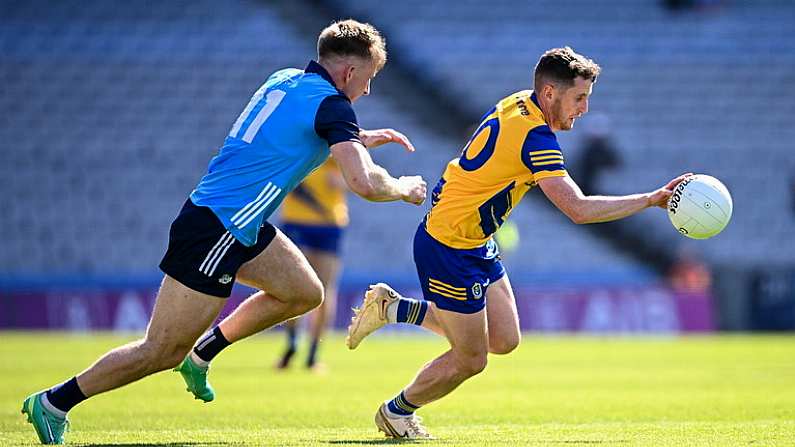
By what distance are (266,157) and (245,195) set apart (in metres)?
0.24

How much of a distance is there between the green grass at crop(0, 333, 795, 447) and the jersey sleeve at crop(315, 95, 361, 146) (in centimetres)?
172

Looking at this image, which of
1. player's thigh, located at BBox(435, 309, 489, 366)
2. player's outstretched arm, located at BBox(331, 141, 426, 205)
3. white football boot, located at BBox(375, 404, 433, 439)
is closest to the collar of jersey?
player's outstretched arm, located at BBox(331, 141, 426, 205)

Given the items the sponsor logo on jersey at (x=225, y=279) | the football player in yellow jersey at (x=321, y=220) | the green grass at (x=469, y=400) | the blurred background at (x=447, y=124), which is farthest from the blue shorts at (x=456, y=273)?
the blurred background at (x=447, y=124)

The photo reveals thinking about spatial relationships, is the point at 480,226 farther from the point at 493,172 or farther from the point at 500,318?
the point at 500,318

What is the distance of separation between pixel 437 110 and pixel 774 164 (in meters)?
7.22

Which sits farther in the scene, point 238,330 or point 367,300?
point 367,300

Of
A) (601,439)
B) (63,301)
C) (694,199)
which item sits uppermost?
(694,199)

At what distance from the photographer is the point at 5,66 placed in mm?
27188

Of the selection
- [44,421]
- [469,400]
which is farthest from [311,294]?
[469,400]

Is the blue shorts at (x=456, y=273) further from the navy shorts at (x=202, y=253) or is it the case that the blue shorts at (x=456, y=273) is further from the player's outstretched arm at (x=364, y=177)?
the navy shorts at (x=202, y=253)

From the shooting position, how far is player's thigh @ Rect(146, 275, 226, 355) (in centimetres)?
707

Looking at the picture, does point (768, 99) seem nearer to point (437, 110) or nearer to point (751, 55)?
point (751, 55)

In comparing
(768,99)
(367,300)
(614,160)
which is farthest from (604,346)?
(768,99)

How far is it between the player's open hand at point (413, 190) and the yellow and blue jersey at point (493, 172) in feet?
2.20
